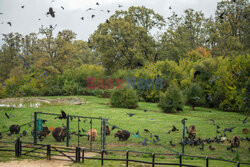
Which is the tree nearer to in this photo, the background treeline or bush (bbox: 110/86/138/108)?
the background treeline

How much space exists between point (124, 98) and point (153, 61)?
1762 cm

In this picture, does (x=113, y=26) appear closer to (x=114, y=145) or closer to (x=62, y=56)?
(x=62, y=56)

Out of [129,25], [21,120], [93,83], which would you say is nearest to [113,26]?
[129,25]

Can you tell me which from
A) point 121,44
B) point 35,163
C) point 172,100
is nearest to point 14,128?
point 35,163

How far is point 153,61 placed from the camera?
39281mm

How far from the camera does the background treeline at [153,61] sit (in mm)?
24250

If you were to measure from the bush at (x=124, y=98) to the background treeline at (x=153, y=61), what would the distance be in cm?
285

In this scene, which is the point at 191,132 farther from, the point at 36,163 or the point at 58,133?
the point at 36,163

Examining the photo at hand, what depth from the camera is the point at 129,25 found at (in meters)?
35.7

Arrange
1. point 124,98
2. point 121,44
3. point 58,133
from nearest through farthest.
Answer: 1. point 58,133
2. point 124,98
3. point 121,44

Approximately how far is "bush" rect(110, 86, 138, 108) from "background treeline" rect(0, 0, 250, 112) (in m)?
2.85

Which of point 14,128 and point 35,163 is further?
point 14,128

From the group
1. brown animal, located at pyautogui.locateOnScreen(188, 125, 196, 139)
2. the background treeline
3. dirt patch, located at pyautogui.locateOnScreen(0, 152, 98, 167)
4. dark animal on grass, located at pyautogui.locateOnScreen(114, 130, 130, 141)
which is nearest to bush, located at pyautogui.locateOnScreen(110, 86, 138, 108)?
the background treeline

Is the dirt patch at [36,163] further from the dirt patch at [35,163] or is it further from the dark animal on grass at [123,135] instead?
the dark animal on grass at [123,135]
